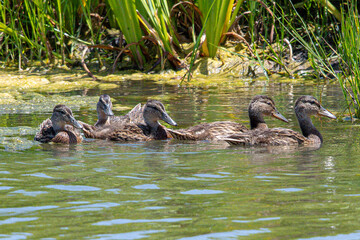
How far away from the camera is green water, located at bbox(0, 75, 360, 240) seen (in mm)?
3678

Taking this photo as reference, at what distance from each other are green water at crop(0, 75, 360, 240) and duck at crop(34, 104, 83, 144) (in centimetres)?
19

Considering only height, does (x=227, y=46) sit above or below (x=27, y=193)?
above

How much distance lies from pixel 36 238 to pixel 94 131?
15.3 feet

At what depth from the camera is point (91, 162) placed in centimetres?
596

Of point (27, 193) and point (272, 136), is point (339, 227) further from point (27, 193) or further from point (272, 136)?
point (272, 136)

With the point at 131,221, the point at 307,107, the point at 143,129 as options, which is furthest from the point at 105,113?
the point at 131,221

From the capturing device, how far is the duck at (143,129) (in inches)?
313

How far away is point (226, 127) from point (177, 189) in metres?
3.11

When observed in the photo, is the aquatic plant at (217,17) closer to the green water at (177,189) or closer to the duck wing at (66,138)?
the green water at (177,189)

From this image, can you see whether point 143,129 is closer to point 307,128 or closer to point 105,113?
point 105,113

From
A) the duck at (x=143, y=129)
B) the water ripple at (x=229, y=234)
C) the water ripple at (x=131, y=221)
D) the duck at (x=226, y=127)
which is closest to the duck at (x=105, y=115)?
the duck at (x=143, y=129)

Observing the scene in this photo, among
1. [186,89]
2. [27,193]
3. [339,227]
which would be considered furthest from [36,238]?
[186,89]

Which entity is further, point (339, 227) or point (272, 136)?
point (272, 136)

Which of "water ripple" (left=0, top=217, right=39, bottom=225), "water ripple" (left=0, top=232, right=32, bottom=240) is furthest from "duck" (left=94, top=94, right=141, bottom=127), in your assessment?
"water ripple" (left=0, top=232, right=32, bottom=240)
